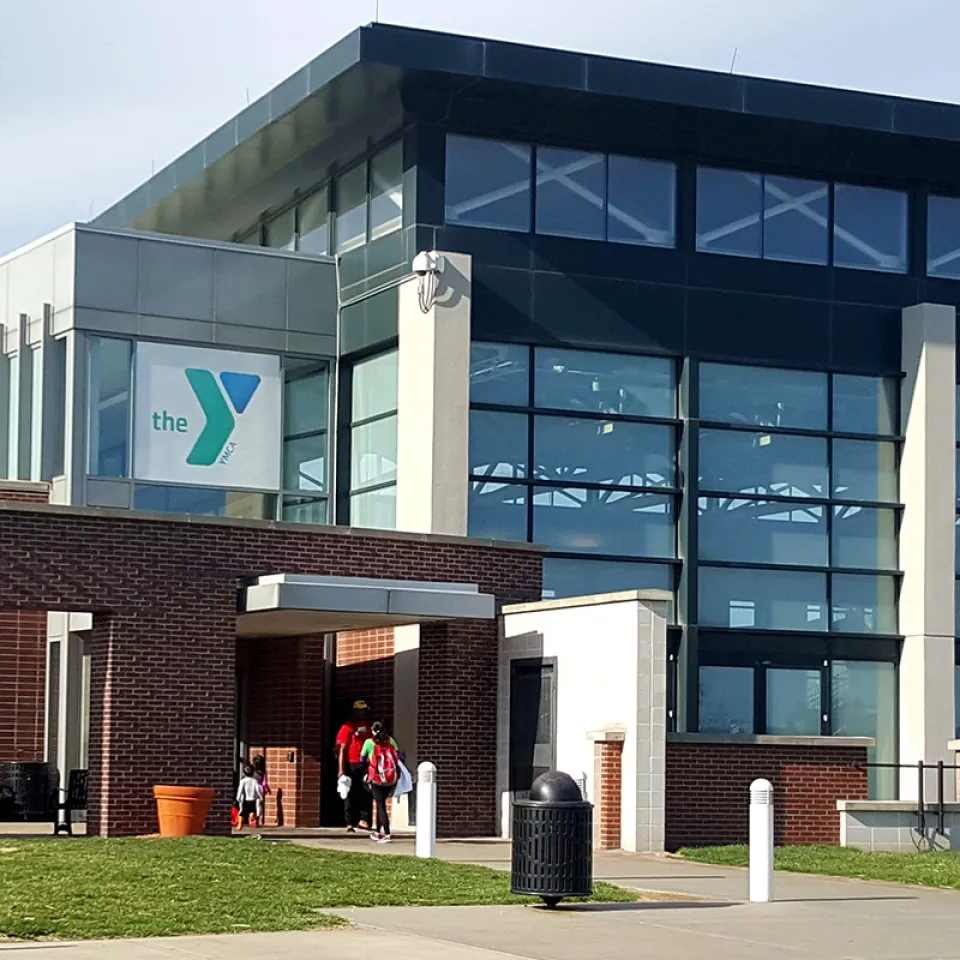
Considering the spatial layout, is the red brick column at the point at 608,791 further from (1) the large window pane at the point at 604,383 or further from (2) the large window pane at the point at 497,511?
(1) the large window pane at the point at 604,383

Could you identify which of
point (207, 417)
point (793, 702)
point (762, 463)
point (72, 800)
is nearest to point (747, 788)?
point (793, 702)

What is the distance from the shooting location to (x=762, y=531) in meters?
33.2

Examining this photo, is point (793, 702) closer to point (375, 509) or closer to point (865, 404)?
point (865, 404)

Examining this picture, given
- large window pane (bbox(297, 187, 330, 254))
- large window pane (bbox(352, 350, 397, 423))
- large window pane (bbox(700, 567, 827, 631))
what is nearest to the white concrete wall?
large window pane (bbox(700, 567, 827, 631))

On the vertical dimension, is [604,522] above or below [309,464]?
below

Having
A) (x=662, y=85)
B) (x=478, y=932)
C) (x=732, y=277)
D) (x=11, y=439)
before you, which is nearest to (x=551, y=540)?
(x=732, y=277)

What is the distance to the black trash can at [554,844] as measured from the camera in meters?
16.6

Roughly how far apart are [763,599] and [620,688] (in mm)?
8068

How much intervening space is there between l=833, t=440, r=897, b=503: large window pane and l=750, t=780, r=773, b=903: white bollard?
15851mm

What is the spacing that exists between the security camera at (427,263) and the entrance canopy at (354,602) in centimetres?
545

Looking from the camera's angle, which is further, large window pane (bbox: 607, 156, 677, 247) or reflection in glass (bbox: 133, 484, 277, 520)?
large window pane (bbox: 607, 156, 677, 247)

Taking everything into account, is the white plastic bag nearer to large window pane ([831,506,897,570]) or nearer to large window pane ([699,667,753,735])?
large window pane ([699,667,753,735])

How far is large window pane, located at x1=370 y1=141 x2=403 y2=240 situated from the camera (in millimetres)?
32125

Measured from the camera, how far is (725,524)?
33.0 meters
